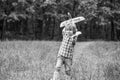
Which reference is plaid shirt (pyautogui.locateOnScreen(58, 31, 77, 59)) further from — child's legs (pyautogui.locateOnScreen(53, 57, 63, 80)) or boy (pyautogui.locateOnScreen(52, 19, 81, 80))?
child's legs (pyautogui.locateOnScreen(53, 57, 63, 80))

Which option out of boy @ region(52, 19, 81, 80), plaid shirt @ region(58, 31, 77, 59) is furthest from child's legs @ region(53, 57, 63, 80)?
plaid shirt @ region(58, 31, 77, 59)

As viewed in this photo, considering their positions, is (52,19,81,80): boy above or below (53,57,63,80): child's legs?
above

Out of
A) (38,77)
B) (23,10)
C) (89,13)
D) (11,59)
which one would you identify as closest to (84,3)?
(89,13)

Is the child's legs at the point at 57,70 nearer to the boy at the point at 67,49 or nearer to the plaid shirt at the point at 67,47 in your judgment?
the boy at the point at 67,49

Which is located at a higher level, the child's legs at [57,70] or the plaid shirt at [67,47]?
the plaid shirt at [67,47]

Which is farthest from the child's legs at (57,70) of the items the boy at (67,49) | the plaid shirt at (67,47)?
the plaid shirt at (67,47)

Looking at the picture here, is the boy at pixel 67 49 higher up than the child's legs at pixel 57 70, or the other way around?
the boy at pixel 67 49

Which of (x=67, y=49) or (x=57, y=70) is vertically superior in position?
(x=67, y=49)

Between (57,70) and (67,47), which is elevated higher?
(67,47)

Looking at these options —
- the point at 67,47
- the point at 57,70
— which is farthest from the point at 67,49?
the point at 57,70

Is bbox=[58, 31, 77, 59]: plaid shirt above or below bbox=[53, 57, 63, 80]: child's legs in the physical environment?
above

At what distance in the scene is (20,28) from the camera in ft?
111

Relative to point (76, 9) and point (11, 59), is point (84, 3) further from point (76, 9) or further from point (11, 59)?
point (11, 59)

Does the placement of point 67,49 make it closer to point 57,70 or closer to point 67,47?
point 67,47
